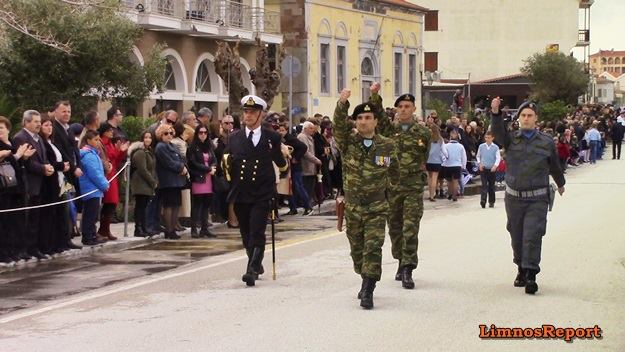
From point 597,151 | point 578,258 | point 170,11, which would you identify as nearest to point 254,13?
point 170,11

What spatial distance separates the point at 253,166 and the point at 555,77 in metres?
66.7

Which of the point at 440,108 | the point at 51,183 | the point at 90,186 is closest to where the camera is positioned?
the point at 51,183

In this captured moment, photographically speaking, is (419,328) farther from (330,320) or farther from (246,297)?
(246,297)

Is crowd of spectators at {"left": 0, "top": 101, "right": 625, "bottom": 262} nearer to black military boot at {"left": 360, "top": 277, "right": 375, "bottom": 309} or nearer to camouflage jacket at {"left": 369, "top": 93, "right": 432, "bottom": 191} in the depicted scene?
camouflage jacket at {"left": 369, "top": 93, "right": 432, "bottom": 191}

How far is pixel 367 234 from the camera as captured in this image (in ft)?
38.5

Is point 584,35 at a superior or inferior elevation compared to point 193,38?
superior

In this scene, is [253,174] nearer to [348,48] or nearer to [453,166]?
[453,166]

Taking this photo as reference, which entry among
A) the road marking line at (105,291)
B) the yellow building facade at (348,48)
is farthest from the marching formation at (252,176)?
the yellow building facade at (348,48)

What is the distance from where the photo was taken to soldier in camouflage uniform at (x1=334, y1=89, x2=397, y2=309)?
1182 cm

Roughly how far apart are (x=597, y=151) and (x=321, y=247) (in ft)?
116

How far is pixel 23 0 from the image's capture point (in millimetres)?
24109

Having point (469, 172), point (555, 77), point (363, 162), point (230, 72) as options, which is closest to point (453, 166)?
point (469, 172)

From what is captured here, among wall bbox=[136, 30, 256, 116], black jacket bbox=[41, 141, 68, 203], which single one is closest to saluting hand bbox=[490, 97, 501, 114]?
black jacket bbox=[41, 141, 68, 203]

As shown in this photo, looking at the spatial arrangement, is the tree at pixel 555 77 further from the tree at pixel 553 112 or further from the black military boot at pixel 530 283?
the black military boot at pixel 530 283
